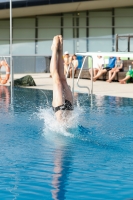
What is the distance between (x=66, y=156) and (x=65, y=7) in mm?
23935

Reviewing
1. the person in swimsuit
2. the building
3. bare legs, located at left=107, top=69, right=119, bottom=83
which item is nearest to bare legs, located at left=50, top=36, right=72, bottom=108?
the person in swimsuit

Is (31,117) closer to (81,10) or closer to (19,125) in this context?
(19,125)

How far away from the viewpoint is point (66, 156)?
640cm

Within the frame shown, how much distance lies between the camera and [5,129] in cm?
858

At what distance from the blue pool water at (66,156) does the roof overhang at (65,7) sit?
18.5 m

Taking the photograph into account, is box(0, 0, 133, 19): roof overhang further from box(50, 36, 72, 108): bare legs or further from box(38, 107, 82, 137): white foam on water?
box(50, 36, 72, 108): bare legs

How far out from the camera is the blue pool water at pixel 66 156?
4.87m

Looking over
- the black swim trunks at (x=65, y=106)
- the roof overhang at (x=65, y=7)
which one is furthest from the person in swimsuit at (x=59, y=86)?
the roof overhang at (x=65, y=7)

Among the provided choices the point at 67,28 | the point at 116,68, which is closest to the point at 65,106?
the point at 116,68

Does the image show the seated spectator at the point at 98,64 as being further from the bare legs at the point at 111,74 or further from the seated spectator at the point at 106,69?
the bare legs at the point at 111,74

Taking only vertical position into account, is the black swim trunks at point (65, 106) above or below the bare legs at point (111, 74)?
below

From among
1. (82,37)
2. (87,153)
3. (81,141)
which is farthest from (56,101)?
(82,37)

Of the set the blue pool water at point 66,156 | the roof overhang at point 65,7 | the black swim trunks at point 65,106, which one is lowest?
the blue pool water at point 66,156

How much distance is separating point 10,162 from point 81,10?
83.1 feet
